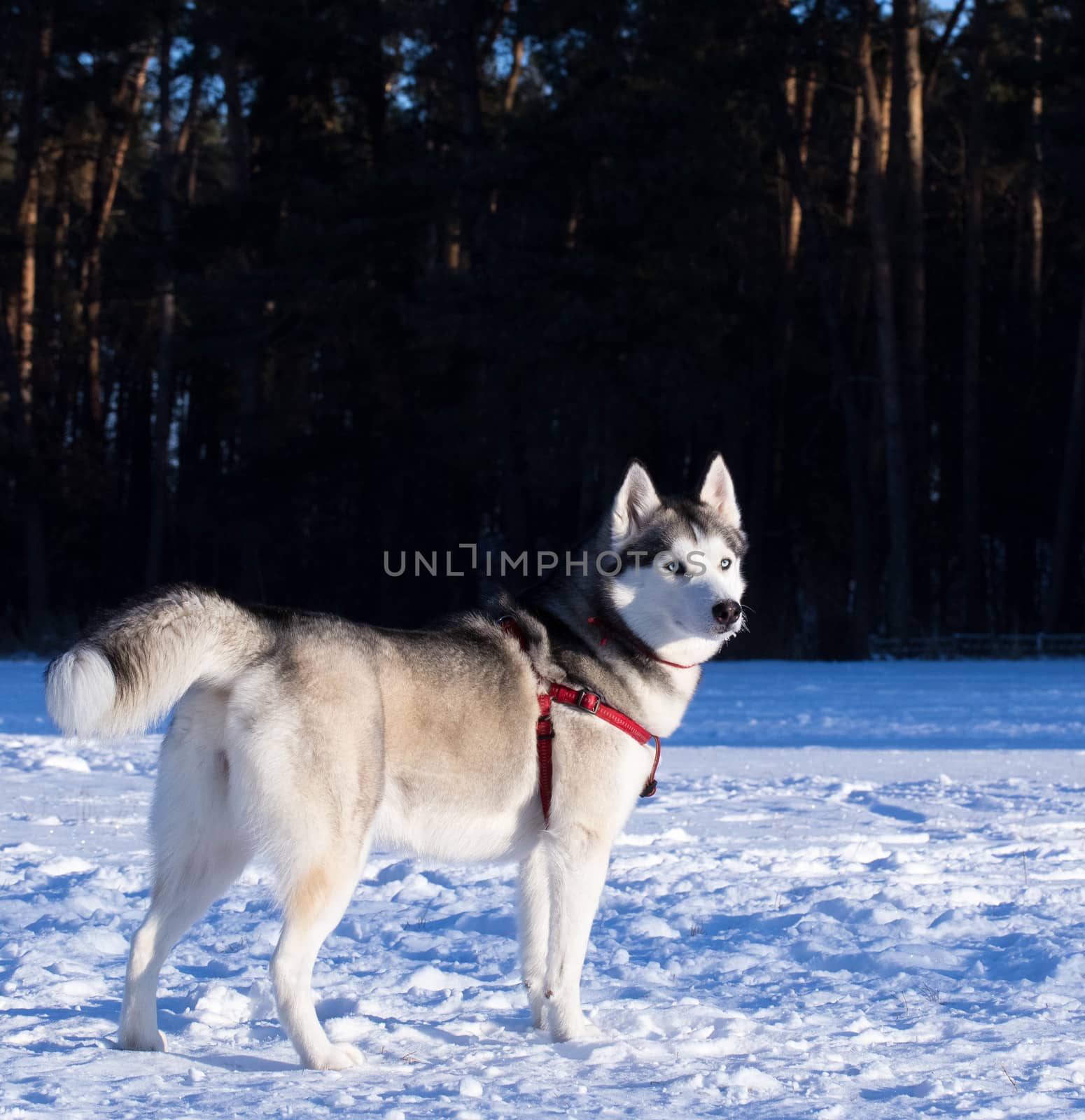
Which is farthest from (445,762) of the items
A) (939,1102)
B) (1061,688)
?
(1061,688)

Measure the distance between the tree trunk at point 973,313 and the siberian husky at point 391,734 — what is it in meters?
20.3

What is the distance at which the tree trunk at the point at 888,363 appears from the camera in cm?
2175

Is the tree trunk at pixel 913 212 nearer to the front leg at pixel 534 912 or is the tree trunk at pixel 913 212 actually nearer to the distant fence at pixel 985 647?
the distant fence at pixel 985 647

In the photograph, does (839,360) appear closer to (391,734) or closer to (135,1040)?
(391,734)

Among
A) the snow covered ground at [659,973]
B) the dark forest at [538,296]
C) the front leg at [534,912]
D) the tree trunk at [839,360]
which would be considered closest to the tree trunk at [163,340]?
the dark forest at [538,296]

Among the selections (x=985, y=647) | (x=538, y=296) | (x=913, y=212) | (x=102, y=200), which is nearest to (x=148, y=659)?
(x=538, y=296)

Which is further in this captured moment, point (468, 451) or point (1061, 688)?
point (468, 451)

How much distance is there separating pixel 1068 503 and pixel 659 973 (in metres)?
20.9

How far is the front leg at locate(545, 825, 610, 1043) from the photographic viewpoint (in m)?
3.79

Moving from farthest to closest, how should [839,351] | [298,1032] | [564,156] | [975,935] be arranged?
[839,351], [564,156], [975,935], [298,1032]

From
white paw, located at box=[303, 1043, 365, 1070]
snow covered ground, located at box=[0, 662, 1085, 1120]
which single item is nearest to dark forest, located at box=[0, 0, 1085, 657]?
snow covered ground, located at box=[0, 662, 1085, 1120]

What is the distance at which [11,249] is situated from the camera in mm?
25016

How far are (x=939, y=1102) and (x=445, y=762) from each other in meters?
1.56

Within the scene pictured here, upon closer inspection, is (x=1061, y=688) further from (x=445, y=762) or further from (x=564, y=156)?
(x=445, y=762)
